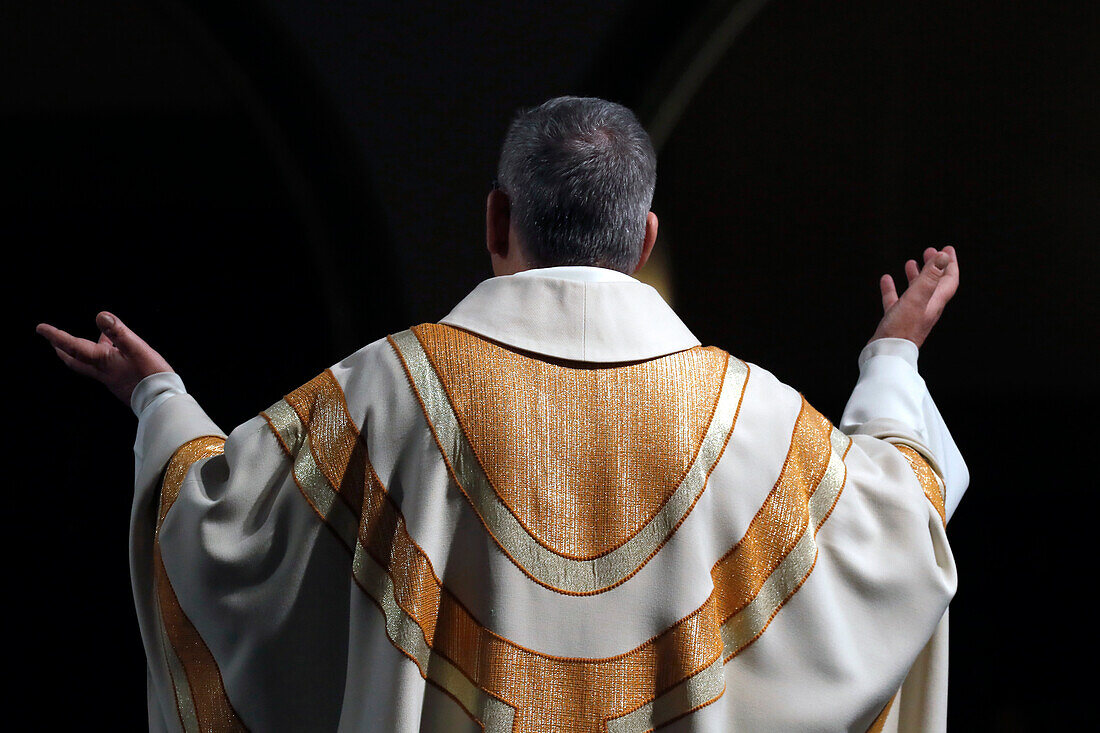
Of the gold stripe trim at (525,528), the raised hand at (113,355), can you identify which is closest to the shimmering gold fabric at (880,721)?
the gold stripe trim at (525,528)

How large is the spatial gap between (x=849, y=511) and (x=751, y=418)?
0.62 feet

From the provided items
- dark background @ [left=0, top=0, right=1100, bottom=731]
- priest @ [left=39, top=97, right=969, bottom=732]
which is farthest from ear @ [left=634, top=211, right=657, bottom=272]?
dark background @ [left=0, top=0, right=1100, bottom=731]

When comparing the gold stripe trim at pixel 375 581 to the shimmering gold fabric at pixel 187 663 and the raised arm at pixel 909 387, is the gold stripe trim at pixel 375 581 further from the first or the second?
the raised arm at pixel 909 387

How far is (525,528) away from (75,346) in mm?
839

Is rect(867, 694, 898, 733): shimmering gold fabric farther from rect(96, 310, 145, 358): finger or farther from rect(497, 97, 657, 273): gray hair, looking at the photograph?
rect(96, 310, 145, 358): finger

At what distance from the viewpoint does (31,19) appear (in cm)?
263

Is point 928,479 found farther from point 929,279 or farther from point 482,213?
point 482,213

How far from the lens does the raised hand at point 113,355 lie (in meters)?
1.96

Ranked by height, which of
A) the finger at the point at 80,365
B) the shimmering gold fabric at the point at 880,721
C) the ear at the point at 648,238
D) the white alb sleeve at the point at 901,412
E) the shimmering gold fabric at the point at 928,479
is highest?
the ear at the point at 648,238

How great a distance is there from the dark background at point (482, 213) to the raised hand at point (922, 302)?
613 mm

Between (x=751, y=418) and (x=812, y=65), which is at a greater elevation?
(x=812, y=65)

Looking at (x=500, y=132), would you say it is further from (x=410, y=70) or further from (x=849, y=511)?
(x=849, y=511)

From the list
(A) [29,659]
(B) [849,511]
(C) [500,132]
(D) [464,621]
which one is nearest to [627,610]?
(D) [464,621]

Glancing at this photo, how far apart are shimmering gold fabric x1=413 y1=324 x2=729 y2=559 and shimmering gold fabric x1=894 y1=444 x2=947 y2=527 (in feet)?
1.18
